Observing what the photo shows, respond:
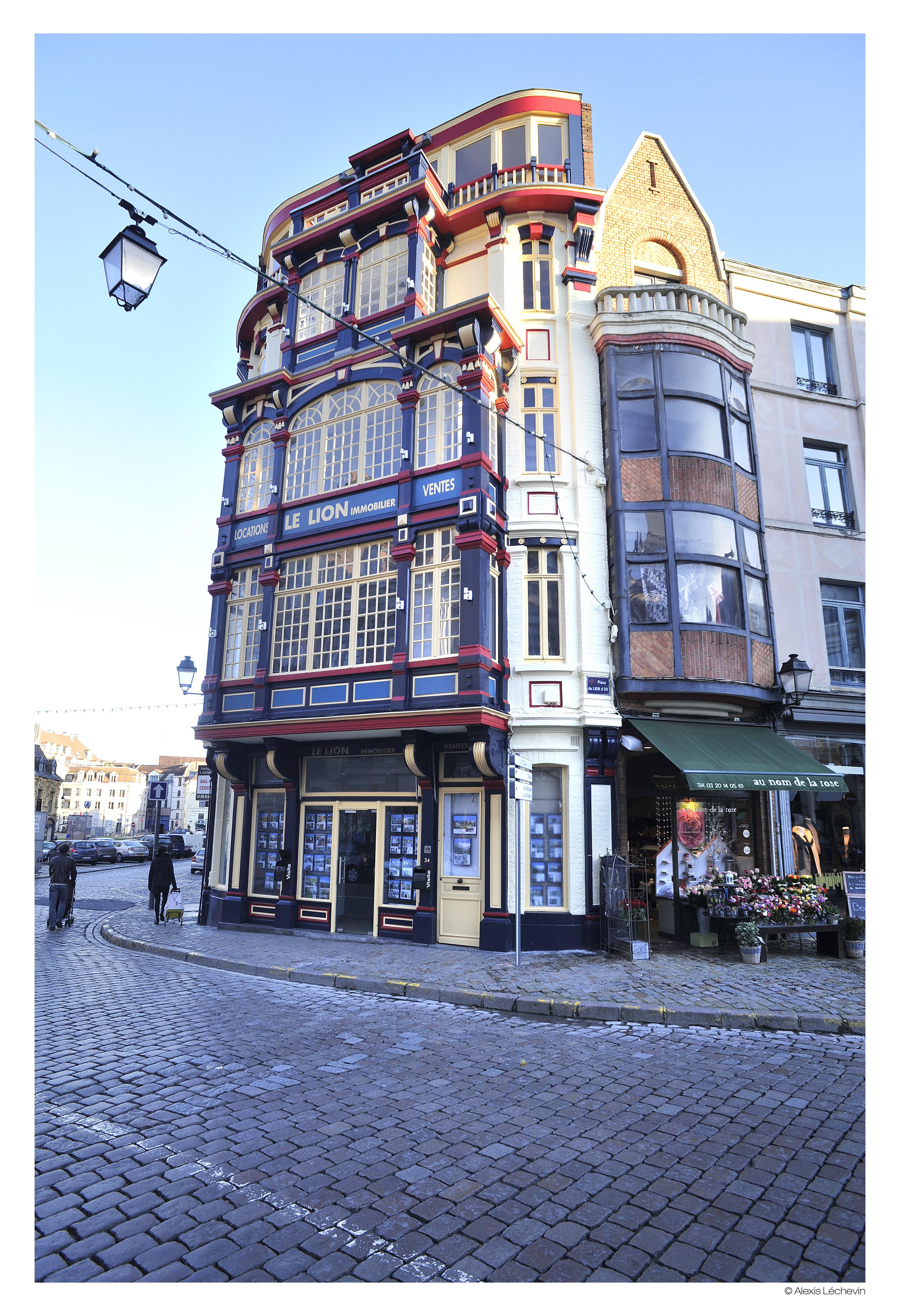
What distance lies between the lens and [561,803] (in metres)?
13.5

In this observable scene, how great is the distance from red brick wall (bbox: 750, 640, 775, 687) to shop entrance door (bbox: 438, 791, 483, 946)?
6226mm

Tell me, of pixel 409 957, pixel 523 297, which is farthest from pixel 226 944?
pixel 523 297

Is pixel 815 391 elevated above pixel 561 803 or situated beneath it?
elevated above

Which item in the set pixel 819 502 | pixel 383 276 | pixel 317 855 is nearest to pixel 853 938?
pixel 317 855

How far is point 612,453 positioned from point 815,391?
713cm

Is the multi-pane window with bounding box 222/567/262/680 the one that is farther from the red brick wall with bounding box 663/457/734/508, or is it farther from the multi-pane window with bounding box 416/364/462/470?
the red brick wall with bounding box 663/457/734/508

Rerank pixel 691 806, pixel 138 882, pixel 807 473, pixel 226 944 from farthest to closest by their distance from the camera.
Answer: pixel 138 882 < pixel 807 473 < pixel 691 806 < pixel 226 944

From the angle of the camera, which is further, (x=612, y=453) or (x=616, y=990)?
(x=612, y=453)

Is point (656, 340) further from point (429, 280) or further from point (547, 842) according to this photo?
point (547, 842)

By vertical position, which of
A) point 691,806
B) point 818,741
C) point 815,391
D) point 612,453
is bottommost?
point 691,806

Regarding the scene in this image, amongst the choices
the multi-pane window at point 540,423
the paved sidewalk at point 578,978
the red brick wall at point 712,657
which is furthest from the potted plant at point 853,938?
the multi-pane window at point 540,423

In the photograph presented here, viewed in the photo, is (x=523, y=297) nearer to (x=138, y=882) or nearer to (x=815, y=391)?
(x=815, y=391)

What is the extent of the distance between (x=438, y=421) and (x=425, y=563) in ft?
9.73

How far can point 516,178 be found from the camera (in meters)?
16.5
